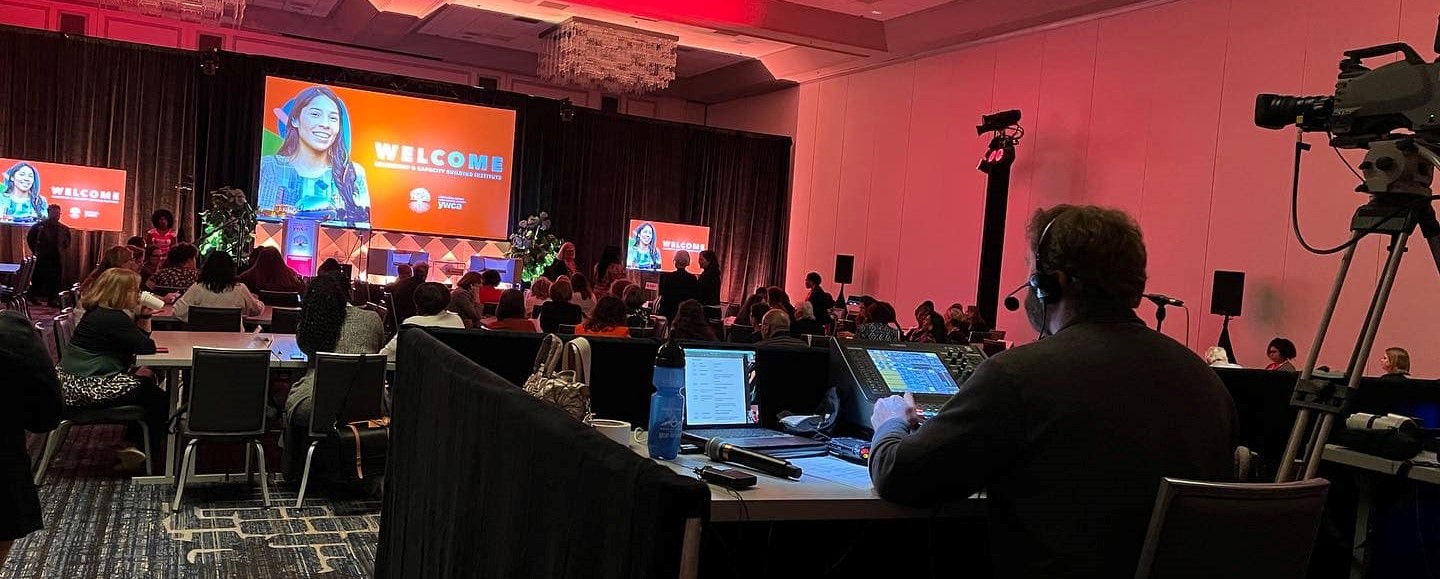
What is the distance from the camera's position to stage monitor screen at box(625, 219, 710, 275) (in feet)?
49.3

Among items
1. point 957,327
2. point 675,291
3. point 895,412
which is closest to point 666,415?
point 895,412

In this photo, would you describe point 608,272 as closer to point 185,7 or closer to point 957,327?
point 957,327

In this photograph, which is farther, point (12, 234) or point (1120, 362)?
point (12, 234)

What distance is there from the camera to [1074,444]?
1729mm

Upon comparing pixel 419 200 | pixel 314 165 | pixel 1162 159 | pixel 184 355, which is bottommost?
pixel 184 355

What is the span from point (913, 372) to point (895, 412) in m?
0.78

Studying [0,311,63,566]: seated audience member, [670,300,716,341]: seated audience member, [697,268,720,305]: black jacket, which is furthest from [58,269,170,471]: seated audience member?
[697,268,720,305]: black jacket

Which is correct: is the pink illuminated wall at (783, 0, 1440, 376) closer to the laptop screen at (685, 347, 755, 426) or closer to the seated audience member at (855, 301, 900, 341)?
the seated audience member at (855, 301, 900, 341)

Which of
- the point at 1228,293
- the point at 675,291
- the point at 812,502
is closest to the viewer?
the point at 812,502

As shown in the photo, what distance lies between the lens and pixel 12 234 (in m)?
12.2

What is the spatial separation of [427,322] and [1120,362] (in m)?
3.86

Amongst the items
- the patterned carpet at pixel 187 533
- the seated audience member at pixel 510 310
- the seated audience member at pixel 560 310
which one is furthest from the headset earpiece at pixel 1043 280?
the seated audience member at pixel 560 310

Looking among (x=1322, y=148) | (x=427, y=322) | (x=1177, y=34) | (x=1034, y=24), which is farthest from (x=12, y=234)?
(x=1322, y=148)

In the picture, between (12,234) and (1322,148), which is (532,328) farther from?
(12,234)
